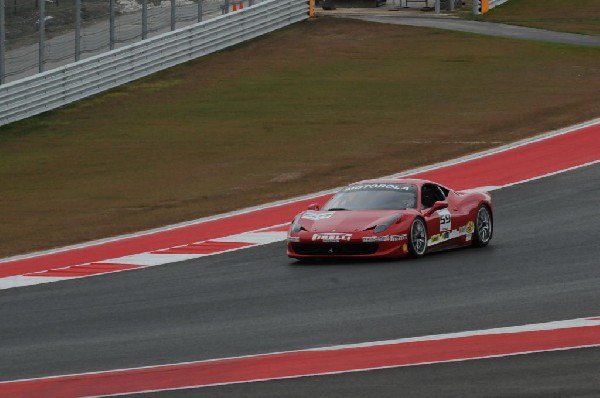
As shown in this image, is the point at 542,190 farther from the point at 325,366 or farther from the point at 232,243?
the point at 325,366

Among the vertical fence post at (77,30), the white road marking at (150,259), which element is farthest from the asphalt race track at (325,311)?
the vertical fence post at (77,30)

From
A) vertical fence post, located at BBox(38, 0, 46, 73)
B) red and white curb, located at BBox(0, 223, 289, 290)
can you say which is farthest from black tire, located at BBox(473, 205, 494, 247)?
vertical fence post, located at BBox(38, 0, 46, 73)

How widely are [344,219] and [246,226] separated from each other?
13.6ft

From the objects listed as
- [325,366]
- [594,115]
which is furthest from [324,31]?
[325,366]

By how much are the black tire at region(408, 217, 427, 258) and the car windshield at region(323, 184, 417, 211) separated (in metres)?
0.46

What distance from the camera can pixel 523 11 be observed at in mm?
53719

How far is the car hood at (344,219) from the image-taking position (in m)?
18.7

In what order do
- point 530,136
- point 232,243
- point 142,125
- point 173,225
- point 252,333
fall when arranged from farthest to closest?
1. point 142,125
2. point 530,136
3. point 173,225
4. point 232,243
5. point 252,333

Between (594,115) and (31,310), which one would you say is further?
(594,115)

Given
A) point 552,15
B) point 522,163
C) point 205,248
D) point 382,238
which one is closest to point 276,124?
point 522,163

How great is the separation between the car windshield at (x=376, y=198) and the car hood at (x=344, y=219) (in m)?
0.25

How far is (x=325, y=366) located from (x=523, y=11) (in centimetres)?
4353

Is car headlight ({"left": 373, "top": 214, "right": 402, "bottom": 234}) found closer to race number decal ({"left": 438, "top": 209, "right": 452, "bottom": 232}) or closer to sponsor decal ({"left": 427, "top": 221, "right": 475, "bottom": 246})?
sponsor decal ({"left": 427, "top": 221, "right": 475, "bottom": 246})

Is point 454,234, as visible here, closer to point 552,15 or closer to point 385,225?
point 385,225
